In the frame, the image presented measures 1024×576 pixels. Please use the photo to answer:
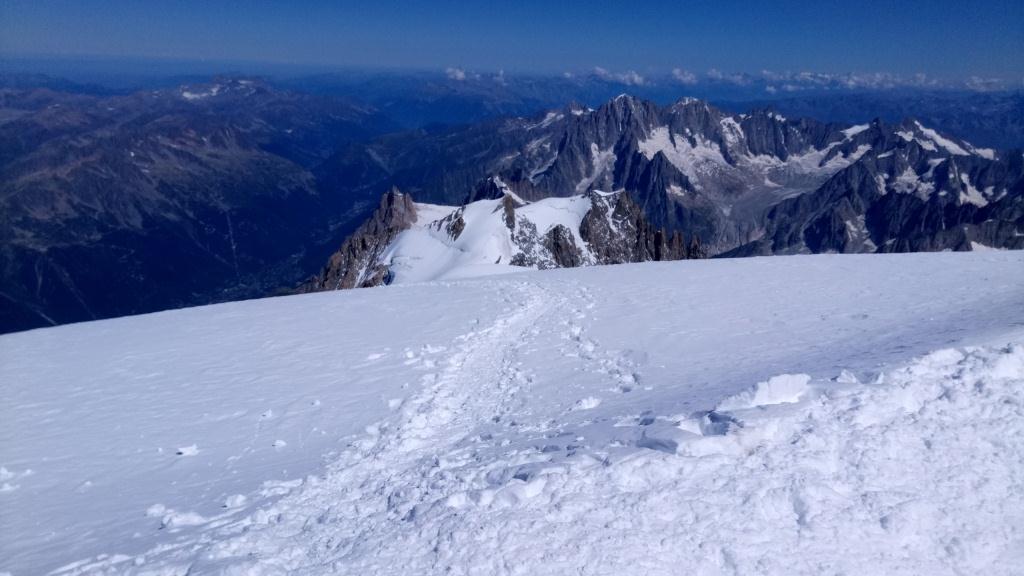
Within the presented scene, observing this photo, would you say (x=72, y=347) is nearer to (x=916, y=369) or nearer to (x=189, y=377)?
(x=189, y=377)

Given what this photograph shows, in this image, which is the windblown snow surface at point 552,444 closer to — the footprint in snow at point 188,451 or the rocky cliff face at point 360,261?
the footprint in snow at point 188,451

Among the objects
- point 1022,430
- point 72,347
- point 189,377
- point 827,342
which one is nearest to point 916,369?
point 1022,430

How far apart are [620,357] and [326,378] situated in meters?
8.16

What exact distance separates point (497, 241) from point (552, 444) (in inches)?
3065

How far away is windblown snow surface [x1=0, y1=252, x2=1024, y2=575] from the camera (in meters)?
7.42

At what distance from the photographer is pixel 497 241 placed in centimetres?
8756

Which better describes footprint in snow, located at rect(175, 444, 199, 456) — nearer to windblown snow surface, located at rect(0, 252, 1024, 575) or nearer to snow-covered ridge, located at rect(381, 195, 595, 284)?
windblown snow surface, located at rect(0, 252, 1024, 575)

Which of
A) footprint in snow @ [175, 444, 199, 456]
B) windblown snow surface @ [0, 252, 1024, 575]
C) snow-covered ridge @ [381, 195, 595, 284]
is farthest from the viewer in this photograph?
snow-covered ridge @ [381, 195, 595, 284]

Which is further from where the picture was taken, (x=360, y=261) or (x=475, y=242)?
(x=360, y=261)

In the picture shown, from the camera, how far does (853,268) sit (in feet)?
80.4

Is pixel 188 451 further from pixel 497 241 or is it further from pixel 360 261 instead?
pixel 360 261

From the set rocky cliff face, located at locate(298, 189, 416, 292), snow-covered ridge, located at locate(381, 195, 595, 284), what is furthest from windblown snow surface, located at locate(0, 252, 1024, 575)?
rocky cliff face, located at locate(298, 189, 416, 292)

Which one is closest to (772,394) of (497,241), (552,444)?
(552,444)

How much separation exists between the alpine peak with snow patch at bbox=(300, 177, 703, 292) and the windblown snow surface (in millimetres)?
55429
